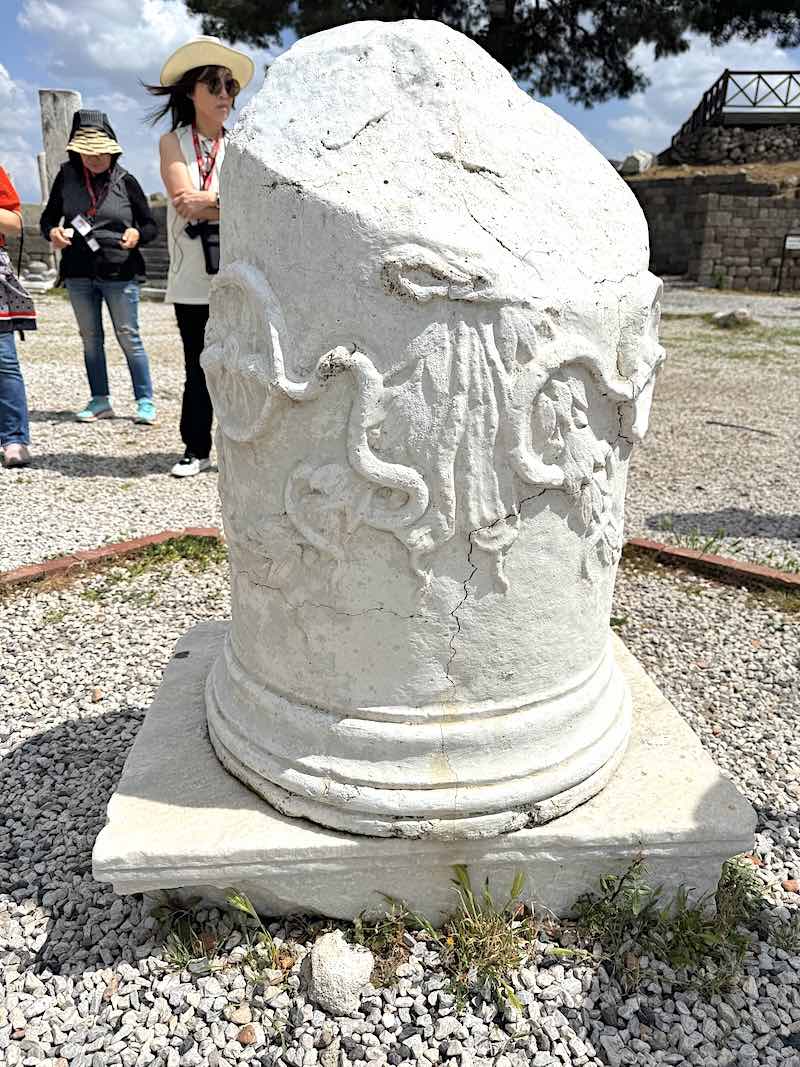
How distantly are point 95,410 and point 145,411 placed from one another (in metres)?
0.50

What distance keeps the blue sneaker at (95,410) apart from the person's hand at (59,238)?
1.47 metres

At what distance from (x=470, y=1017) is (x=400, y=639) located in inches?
32.1

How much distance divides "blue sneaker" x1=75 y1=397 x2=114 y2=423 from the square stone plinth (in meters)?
5.16

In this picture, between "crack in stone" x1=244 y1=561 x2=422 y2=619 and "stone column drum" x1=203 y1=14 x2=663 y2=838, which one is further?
"crack in stone" x1=244 y1=561 x2=422 y2=619

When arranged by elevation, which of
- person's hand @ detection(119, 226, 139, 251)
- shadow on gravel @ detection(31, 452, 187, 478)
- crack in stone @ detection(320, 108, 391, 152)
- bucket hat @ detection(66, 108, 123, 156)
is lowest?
shadow on gravel @ detection(31, 452, 187, 478)

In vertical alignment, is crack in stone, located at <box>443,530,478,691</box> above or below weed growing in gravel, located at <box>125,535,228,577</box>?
above

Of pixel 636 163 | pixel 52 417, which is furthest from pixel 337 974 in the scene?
pixel 636 163

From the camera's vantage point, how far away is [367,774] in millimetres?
1803

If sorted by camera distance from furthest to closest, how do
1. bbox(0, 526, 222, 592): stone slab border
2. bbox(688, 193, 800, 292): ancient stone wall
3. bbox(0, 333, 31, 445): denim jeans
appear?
bbox(688, 193, 800, 292): ancient stone wall → bbox(0, 333, 31, 445): denim jeans → bbox(0, 526, 222, 592): stone slab border

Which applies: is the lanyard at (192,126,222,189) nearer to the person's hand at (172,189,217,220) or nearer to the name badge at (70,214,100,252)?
the person's hand at (172,189,217,220)

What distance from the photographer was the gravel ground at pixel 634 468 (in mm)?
4523

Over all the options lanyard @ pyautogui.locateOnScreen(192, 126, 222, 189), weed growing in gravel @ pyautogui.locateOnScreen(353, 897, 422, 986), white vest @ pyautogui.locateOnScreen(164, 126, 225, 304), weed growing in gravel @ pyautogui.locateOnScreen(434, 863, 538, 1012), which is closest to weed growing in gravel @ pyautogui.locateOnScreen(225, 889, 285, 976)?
weed growing in gravel @ pyautogui.locateOnScreen(353, 897, 422, 986)

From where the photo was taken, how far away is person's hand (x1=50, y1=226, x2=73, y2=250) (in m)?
5.32

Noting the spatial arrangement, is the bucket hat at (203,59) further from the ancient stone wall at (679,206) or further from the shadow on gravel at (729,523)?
the ancient stone wall at (679,206)
